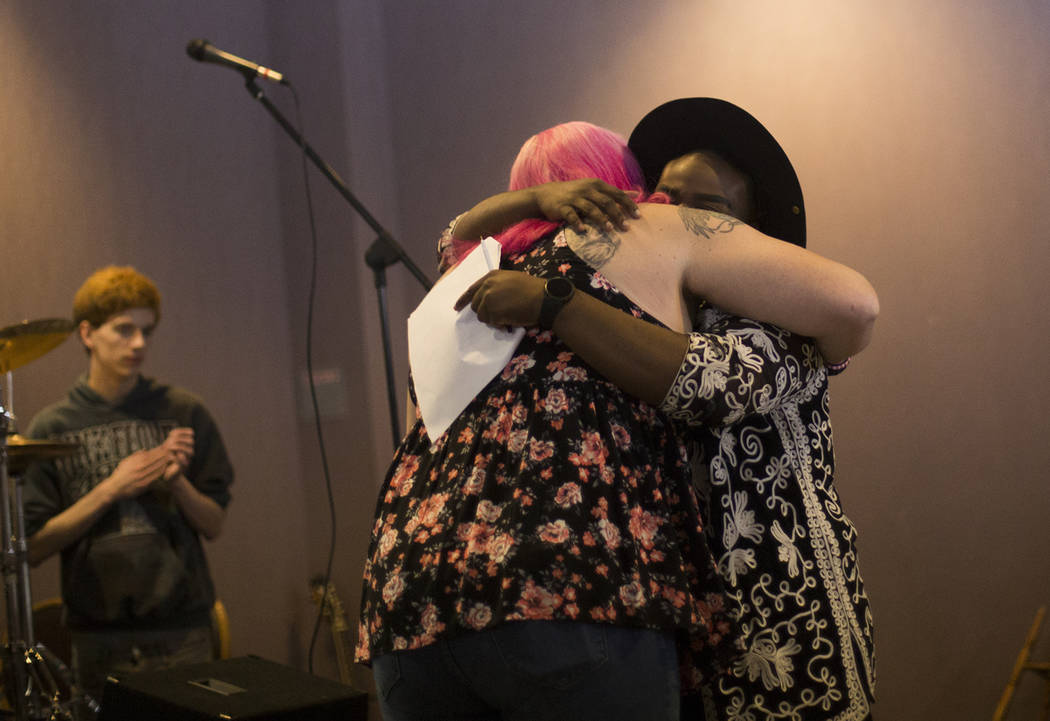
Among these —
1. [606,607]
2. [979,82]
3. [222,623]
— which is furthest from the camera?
[222,623]

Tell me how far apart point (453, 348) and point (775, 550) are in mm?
441

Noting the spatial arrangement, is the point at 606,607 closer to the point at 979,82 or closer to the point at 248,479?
the point at 979,82

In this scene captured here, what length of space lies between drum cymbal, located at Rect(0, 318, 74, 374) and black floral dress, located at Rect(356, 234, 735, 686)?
1.46m

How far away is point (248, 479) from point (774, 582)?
2.83 meters

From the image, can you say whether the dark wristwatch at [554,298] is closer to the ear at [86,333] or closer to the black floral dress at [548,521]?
the black floral dress at [548,521]

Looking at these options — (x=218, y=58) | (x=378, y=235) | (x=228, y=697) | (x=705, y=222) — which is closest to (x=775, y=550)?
(x=705, y=222)

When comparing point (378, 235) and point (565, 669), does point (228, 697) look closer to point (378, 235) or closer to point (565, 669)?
point (565, 669)

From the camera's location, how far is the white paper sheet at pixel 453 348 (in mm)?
1098

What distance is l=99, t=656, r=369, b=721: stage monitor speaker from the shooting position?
166cm

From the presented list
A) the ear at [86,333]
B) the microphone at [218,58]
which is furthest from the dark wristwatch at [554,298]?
the ear at [86,333]

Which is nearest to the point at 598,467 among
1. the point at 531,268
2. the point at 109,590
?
the point at 531,268

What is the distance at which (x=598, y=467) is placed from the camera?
1011 millimetres

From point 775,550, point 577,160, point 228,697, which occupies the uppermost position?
point 577,160

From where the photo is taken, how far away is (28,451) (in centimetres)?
219
